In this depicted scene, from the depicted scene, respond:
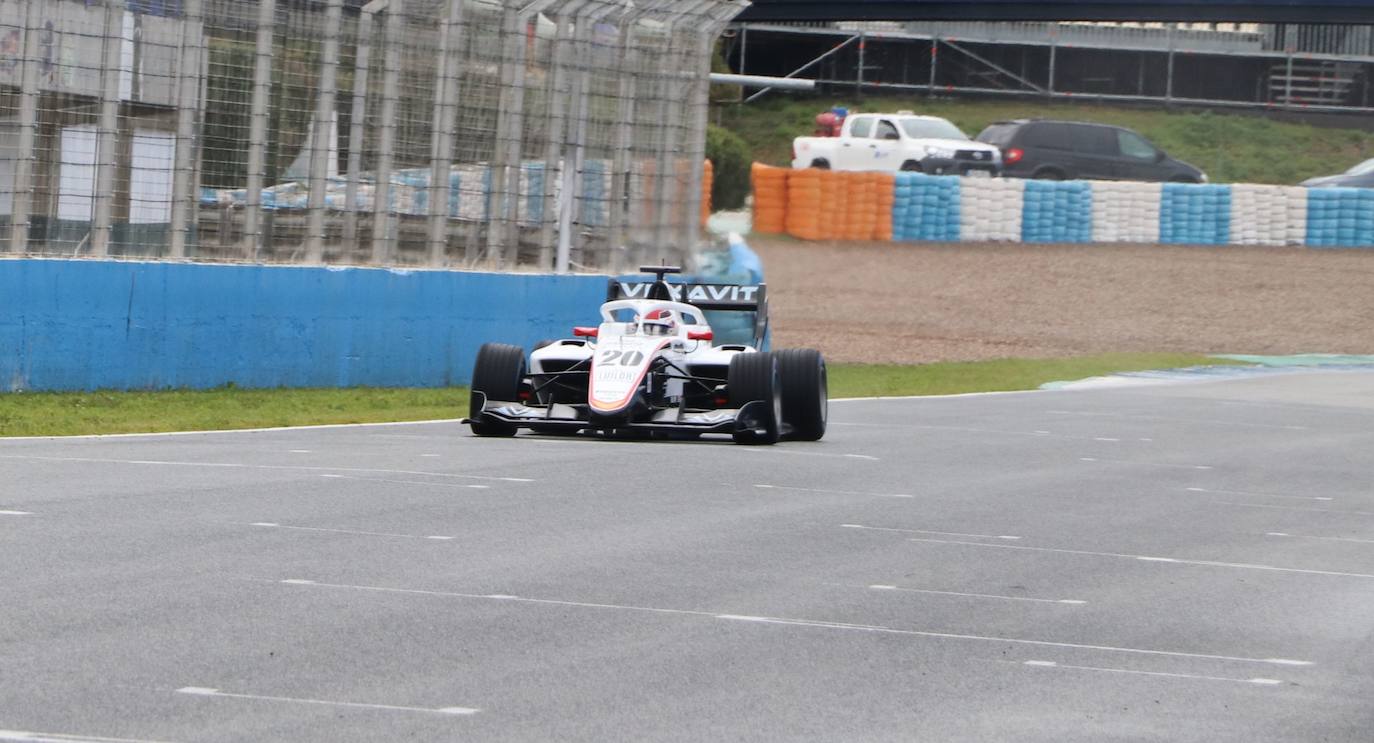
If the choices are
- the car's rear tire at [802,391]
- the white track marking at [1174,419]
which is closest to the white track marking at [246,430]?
the car's rear tire at [802,391]

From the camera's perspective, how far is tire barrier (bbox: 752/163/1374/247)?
1380 inches

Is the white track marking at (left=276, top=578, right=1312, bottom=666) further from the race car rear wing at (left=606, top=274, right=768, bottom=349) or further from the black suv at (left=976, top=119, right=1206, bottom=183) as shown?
the black suv at (left=976, top=119, right=1206, bottom=183)

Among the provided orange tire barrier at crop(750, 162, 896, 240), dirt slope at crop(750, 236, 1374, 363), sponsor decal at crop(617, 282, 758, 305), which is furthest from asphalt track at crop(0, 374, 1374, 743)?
orange tire barrier at crop(750, 162, 896, 240)

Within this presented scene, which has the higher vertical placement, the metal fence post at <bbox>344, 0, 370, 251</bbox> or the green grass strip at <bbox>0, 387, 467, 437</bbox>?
the metal fence post at <bbox>344, 0, 370, 251</bbox>

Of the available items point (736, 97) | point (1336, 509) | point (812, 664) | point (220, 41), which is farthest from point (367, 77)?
point (736, 97)

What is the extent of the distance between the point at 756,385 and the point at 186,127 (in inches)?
266

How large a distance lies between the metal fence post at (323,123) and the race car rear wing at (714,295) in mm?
3728

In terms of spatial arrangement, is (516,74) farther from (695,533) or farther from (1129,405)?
(695,533)

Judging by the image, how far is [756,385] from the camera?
14648 millimetres

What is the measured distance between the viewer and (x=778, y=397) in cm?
1510

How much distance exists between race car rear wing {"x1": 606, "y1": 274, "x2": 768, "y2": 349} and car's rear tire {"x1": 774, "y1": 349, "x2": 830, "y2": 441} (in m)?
1.50

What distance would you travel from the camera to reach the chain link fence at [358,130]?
57.2 ft

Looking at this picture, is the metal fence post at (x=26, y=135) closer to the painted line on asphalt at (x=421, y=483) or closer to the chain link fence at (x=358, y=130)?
the chain link fence at (x=358, y=130)

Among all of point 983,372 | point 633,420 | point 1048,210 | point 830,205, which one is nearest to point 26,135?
point 633,420
